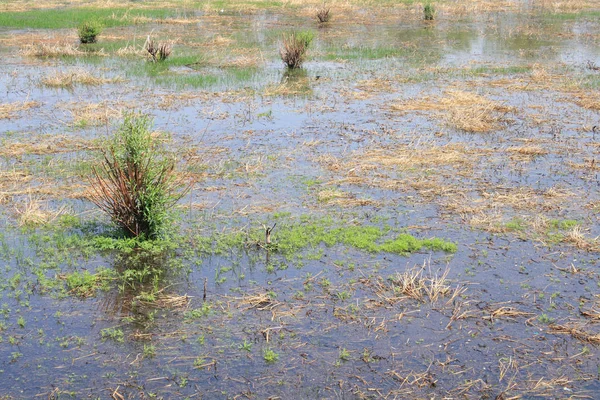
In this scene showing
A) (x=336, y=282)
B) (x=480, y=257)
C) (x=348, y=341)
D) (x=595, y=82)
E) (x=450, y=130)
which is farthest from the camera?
(x=595, y=82)

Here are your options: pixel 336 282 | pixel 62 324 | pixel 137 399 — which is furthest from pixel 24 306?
pixel 336 282

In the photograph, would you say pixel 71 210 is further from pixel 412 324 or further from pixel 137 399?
pixel 412 324

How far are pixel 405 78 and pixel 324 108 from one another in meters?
3.46

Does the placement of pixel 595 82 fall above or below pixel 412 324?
above

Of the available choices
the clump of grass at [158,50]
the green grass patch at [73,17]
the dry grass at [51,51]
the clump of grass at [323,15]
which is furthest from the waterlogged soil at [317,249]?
the clump of grass at [323,15]

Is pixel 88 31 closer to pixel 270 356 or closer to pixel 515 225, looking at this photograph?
pixel 515 225

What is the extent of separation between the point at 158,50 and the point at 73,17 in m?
9.79

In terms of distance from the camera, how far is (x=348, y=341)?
529cm

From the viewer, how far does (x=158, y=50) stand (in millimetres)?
17203

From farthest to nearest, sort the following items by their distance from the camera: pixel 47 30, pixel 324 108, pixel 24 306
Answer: pixel 47 30, pixel 324 108, pixel 24 306

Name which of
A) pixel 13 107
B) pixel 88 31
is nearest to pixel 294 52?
pixel 13 107

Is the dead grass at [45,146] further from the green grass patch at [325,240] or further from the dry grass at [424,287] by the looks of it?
the dry grass at [424,287]

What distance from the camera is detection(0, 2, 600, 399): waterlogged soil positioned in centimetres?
497

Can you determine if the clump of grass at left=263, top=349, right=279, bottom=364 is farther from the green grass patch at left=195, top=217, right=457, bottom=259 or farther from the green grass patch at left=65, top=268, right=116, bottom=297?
the green grass patch at left=65, top=268, right=116, bottom=297
